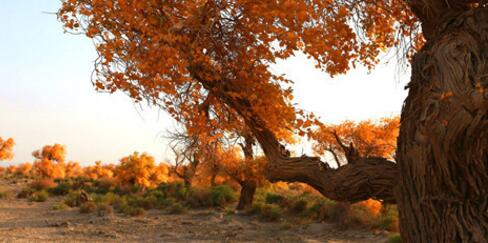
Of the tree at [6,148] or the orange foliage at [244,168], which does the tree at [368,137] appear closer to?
the orange foliage at [244,168]

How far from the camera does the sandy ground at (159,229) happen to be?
13.2 m

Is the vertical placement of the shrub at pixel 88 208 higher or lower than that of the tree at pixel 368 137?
lower

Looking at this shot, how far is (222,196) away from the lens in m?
19.9

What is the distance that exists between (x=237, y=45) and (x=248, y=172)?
11.1 meters

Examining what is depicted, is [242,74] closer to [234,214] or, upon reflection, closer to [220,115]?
[220,115]

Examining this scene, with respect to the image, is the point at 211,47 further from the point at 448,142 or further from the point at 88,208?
the point at 88,208

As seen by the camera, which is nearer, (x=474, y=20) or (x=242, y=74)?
(x=474, y=20)

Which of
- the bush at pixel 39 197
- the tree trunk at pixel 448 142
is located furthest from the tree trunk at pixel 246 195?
the tree trunk at pixel 448 142

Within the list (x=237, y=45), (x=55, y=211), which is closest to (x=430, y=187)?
(x=237, y=45)

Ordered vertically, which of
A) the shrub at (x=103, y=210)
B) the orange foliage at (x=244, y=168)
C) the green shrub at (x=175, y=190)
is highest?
the orange foliage at (x=244, y=168)

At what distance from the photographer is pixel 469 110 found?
4.54 metres

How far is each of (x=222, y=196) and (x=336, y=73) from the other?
13081 mm

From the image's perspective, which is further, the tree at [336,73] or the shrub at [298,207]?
the shrub at [298,207]

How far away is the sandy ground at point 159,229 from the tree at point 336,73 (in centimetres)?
706
